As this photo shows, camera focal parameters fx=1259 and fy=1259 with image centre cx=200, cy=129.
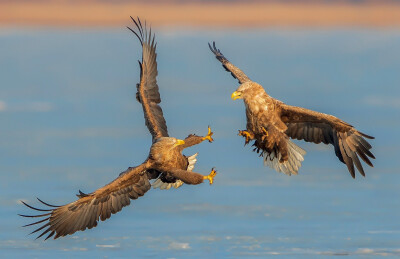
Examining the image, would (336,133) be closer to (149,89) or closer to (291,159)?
(291,159)

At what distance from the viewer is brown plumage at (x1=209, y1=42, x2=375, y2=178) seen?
40.1 feet

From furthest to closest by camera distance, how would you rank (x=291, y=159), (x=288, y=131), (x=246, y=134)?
(x=288, y=131), (x=291, y=159), (x=246, y=134)

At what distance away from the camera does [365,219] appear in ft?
44.7

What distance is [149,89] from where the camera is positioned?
13.5 meters

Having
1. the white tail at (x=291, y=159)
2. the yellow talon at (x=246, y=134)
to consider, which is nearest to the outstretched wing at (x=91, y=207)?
the yellow talon at (x=246, y=134)

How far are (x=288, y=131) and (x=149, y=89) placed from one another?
1623 mm

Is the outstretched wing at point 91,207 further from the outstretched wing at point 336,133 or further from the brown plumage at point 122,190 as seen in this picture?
the outstretched wing at point 336,133

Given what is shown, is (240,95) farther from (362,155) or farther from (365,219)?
(365,219)

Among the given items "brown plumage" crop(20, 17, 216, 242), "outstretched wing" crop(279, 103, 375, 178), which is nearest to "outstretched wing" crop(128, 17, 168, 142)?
"brown plumage" crop(20, 17, 216, 242)

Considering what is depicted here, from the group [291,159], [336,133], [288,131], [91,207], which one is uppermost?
[288,131]

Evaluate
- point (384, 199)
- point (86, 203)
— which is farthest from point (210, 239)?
point (384, 199)

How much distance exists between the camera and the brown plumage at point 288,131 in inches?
481

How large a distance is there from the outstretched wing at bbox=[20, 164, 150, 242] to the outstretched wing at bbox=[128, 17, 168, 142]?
779mm

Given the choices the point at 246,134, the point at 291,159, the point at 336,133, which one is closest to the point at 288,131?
the point at 291,159
